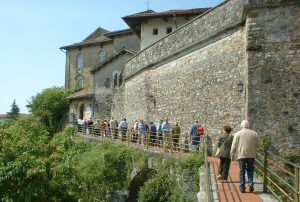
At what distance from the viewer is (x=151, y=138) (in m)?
22.3

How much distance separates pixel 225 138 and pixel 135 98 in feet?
59.9

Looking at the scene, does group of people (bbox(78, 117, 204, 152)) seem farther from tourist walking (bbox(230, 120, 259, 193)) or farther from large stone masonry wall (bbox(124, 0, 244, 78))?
tourist walking (bbox(230, 120, 259, 193))

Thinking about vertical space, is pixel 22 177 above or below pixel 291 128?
below

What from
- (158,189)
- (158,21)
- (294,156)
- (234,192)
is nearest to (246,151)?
(234,192)

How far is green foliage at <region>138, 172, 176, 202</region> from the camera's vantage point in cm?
1705

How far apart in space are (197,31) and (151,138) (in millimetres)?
5904

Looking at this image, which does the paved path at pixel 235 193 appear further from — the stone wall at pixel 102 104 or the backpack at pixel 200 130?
the stone wall at pixel 102 104

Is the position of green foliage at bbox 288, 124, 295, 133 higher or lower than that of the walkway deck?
higher

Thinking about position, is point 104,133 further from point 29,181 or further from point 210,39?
point 29,181

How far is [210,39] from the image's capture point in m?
19.2

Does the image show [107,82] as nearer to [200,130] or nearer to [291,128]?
[200,130]

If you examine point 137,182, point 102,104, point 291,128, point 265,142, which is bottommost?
point 137,182

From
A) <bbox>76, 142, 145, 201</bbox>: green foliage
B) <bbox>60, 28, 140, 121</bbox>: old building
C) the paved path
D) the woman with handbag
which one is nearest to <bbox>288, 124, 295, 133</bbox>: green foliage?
the paved path

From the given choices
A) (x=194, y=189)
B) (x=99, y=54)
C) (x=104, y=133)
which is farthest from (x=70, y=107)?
(x=194, y=189)
